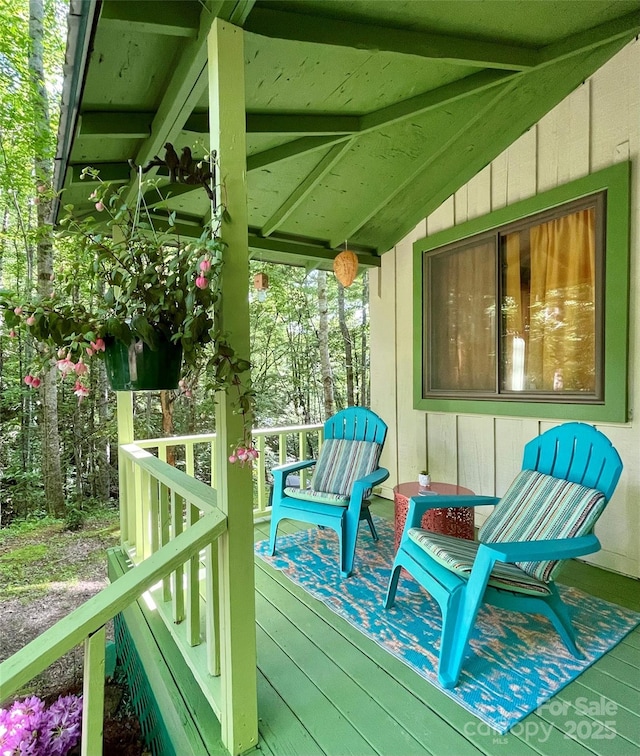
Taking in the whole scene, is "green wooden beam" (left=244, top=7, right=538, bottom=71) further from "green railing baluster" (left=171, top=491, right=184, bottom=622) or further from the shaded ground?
the shaded ground

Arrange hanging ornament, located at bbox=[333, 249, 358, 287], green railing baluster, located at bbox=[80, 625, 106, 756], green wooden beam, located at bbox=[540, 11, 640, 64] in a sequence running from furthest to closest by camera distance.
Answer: hanging ornament, located at bbox=[333, 249, 358, 287] → green wooden beam, located at bbox=[540, 11, 640, 64] → green railing baluster, located at bbox=[80, 625, 106, 756]

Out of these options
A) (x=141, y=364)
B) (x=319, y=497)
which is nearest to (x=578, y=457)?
(x=319, y=497)

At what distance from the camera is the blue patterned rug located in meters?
1.51

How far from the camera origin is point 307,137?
98.3 inches

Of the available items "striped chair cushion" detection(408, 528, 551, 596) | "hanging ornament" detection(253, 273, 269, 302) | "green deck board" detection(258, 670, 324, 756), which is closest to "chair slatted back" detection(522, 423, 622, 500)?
"striped chair cushion" detection(408, 528, 551, 596)

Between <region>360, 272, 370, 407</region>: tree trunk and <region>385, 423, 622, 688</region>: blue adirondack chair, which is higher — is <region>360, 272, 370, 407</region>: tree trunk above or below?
above

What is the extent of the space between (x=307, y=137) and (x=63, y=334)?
199cm

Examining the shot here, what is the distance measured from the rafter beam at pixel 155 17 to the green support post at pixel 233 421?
0.20m

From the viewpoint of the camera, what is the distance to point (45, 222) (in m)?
4.92

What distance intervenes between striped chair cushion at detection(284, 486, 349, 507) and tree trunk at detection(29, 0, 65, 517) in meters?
3.99

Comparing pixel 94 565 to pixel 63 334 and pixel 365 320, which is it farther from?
pixel 365 320

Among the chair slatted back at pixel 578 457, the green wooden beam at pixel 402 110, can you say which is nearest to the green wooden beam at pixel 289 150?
the green wooden beam at pixel 402 110

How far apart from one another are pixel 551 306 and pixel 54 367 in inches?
152

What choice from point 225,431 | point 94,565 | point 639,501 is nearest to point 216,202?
point 225,431
